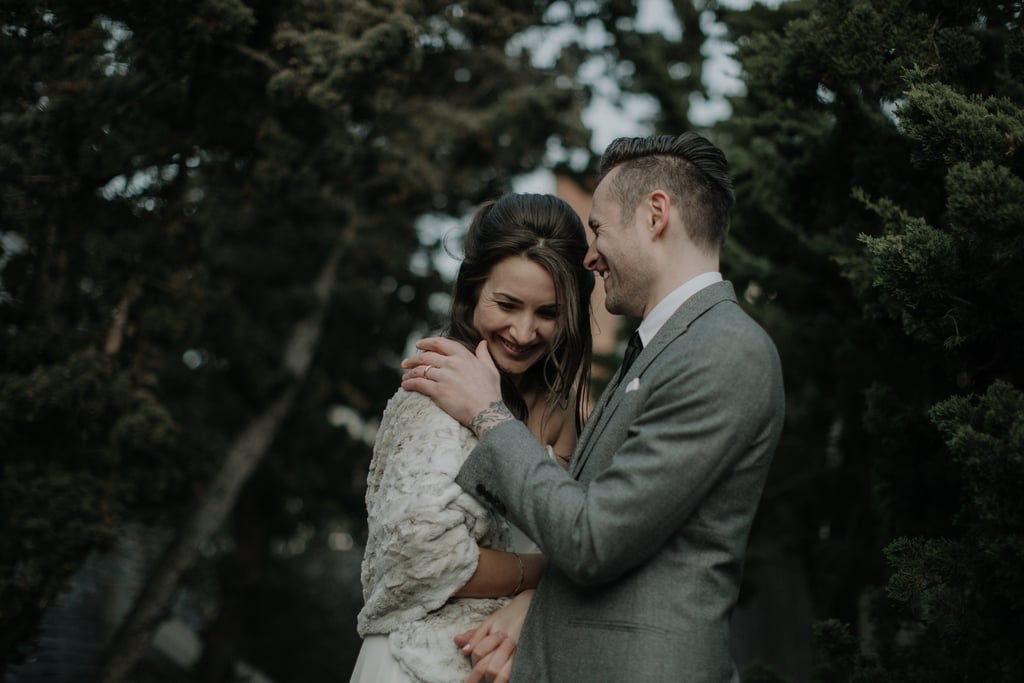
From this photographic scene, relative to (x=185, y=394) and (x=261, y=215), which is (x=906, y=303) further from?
(x=185, y=394)

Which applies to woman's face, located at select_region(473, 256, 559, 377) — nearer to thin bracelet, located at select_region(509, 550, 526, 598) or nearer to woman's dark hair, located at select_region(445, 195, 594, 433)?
woman's dark hair, located at select_region(445, 195, 594, 433)

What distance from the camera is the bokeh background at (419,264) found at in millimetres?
3197

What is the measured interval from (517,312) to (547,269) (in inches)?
6.6

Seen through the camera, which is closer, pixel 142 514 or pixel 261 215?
pixel 142 514

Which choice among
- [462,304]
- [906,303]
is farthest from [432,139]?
[906,303]

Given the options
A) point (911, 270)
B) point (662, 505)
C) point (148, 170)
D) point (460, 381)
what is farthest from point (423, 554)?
point (148, 170)

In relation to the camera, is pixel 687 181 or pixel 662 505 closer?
pixel 662 505

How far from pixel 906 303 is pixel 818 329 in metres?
2.18

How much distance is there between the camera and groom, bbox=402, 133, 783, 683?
Answer: 228cm

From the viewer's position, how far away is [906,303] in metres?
3.18

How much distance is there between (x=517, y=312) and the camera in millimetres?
3246

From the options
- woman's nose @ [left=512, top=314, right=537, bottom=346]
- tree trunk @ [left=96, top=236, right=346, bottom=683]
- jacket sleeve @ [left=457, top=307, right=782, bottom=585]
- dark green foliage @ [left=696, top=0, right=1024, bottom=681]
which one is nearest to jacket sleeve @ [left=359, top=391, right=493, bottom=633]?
jacket sleeve @ [left=457, top=307, right=782, bottom=585]

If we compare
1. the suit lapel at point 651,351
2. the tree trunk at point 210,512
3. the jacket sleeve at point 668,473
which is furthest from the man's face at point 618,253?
the tree trunk at point 210,512

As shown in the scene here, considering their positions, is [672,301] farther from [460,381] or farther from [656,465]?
[460,381]
